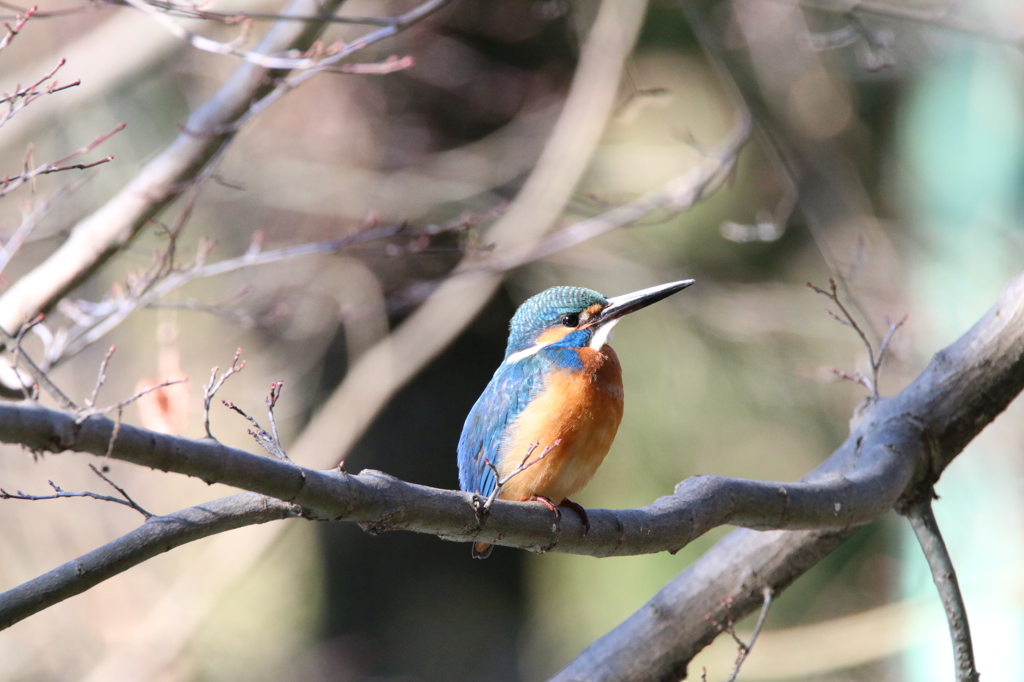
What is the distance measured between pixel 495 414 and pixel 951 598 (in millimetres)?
1511

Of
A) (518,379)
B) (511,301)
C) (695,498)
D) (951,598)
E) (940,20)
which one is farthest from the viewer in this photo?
(511,301)

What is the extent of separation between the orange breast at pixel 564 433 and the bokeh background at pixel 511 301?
9.09 feet

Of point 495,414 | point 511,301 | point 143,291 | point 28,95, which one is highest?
point 28,95

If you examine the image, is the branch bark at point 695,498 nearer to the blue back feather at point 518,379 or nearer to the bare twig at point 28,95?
the blue back feather at point 518,379

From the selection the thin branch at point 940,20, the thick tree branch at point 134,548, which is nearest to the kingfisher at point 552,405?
the thick tree branch at point 134,548

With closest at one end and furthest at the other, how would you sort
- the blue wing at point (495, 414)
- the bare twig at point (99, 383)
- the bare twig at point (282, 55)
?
the bare twig at point (99, 383), the bare twig at point (282, 55), the blue wing at point (495, 414)

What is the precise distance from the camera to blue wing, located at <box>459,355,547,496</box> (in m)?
2.88

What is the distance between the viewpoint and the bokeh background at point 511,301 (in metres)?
5.59

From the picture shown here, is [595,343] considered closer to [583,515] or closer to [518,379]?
[518,379]

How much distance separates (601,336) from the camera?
3.11 meters

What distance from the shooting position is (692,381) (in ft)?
21.7

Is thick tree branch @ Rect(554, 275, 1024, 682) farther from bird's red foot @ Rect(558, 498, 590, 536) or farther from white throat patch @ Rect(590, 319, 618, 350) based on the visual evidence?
bird's red foot @ Rect(558, 498, 590, 536)

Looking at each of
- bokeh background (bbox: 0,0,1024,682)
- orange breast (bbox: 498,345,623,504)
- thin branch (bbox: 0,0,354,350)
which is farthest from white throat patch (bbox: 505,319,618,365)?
bokeh background (bbox: 0,0,1024,682)

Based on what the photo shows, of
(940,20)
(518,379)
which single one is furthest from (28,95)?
(940,20)
